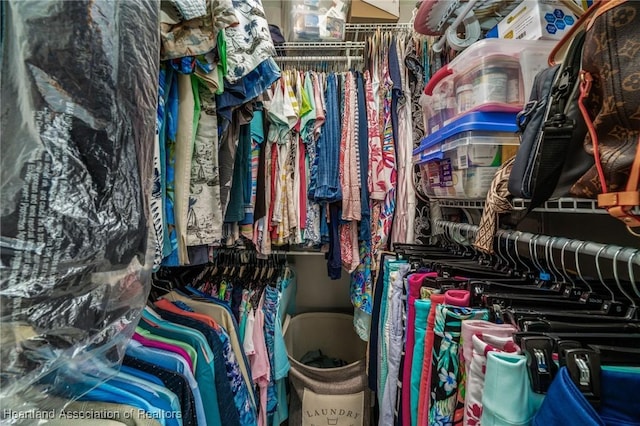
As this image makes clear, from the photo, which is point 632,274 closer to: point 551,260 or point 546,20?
point 551,260

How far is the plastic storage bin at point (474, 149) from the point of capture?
90 centimetres

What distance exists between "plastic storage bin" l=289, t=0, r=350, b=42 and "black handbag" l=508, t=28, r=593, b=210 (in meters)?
1.13

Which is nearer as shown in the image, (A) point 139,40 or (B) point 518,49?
(A) point 139,40

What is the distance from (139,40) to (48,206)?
0.22m

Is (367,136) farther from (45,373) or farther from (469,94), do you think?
(45,373)

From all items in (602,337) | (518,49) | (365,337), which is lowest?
(365,337)

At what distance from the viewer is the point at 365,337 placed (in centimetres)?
159

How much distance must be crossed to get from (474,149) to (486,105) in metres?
0.12

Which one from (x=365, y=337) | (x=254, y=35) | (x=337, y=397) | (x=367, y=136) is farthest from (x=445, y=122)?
(x=337, y=397)

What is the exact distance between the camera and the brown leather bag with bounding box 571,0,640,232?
1.45 ft

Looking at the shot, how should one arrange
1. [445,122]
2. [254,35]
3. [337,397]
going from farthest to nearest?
1. [337,397]
2. [445,122]
3. [254,35]

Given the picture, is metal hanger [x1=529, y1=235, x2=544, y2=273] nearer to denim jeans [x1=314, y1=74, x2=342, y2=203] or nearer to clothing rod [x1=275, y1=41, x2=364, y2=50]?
denim jeans [x1=314, y1=74, x2=342, y2=203]

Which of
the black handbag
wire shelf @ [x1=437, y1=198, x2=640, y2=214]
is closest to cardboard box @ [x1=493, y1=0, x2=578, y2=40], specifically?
the black handbag

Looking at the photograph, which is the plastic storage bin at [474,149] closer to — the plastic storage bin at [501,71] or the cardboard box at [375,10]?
the plastic storage bin at [501,71]
